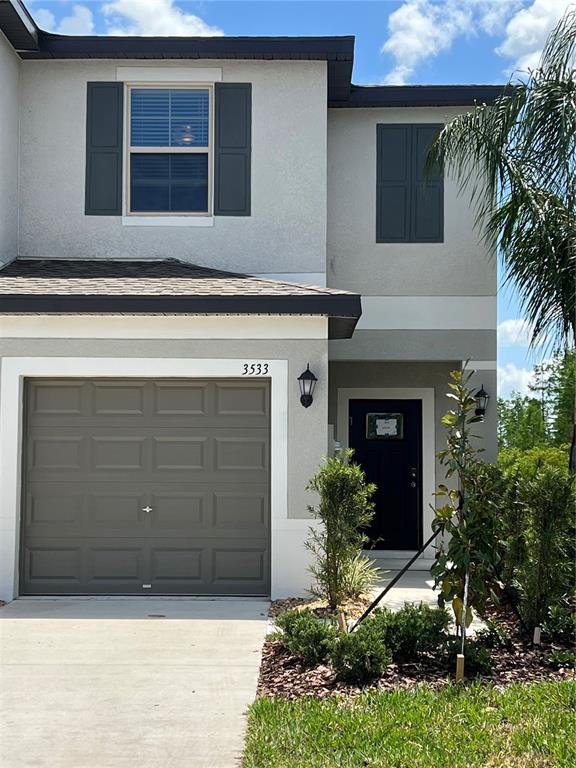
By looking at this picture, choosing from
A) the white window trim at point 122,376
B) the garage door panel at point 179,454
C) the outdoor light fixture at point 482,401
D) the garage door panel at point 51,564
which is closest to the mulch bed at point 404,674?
the white window trim at point 122,376

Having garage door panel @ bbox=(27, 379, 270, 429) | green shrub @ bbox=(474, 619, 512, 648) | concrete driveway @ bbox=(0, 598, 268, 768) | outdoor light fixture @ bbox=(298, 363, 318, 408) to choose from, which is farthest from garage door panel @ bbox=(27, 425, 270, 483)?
green shrub @ bbox=(474, 619, 512, 648)

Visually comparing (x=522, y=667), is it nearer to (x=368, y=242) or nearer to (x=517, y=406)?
(x=368, y=242)

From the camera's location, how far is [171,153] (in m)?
12.4

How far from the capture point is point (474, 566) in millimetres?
7355

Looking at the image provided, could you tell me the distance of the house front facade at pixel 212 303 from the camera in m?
10.5

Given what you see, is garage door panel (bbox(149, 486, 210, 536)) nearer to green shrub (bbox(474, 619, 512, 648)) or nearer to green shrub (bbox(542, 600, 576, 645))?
green shrub (bbox(474, 619, 512, 648))

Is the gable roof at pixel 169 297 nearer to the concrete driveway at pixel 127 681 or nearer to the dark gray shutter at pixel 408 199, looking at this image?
the dark gray shutter at pixel 408 199

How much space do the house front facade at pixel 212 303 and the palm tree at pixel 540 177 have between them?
2.03 metres

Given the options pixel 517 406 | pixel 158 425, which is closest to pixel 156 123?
pixel 158 425

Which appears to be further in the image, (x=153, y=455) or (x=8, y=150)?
(x=8, y=150)

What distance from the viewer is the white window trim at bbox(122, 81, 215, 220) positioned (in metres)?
12.3

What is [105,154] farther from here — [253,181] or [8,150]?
[253,181]

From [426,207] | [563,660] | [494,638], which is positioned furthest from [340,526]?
[426,207]

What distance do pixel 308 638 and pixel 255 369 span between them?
3873mm
